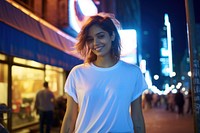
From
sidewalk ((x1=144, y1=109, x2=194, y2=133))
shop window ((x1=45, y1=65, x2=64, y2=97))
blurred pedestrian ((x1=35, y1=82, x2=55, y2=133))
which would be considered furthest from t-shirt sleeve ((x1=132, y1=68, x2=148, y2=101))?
shop window ((x1=45, y1=65, x2=64, y2=97))

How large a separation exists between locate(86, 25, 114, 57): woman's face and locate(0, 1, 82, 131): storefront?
3.73 m

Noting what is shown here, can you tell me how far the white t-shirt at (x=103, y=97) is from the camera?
106 inches

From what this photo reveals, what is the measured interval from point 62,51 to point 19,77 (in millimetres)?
1827

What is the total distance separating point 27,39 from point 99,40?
5.97m

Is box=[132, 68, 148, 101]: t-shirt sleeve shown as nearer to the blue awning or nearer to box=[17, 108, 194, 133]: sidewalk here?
the blue awning

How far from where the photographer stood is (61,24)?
15164 millimetres

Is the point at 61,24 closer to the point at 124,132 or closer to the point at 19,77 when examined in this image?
the point at 19,77

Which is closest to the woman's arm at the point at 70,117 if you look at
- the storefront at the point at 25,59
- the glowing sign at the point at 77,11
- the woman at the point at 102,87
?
the woman at the point at 102,87

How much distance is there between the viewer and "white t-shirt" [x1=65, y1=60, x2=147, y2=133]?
2.70m

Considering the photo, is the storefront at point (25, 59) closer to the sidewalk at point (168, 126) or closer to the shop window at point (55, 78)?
the shop window at point (55, 78)

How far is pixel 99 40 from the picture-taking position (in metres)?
2.87

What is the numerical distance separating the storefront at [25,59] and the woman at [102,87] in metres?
3.64

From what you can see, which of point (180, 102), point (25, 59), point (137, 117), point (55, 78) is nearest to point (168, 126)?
point (55, 78)

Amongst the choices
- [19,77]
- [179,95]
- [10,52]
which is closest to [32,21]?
[10,52]
